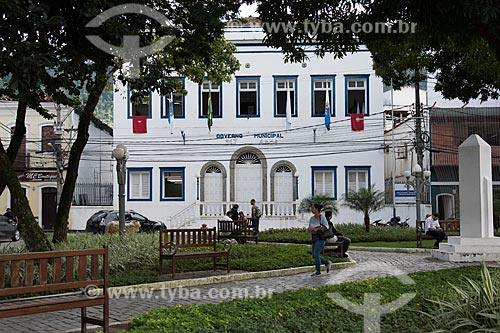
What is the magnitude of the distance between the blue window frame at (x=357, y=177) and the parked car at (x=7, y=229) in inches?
696

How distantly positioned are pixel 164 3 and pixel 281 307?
8.59 m

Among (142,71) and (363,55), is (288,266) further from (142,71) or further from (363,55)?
(363,55)

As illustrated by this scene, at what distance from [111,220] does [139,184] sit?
4.79 metres

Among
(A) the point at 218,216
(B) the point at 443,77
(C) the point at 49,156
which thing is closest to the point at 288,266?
(B) the point at 443,77

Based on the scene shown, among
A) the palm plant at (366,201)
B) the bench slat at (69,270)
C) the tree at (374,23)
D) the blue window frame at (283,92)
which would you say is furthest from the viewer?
the blue window frame at (283,92)

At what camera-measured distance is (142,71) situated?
49.2 feet

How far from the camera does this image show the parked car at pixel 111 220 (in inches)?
1303

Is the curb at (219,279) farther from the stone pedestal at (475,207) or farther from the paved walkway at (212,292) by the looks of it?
the stone pedestal at (475,207)

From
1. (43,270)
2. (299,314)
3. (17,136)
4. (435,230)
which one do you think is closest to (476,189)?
(435,230)

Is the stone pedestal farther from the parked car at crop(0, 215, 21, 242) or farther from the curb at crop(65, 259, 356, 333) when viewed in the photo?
the parked car at crop(0, 215, 21, 242)

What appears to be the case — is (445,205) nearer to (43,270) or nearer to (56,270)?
(56,270)

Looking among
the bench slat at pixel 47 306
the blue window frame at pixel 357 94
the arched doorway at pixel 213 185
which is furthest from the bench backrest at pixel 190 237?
the blue window frame at pixel 357 94

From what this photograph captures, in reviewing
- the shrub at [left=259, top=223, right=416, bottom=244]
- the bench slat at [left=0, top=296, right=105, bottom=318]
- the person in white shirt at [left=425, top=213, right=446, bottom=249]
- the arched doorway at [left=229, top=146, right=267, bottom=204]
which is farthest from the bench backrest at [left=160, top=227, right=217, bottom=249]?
the arched doorway at [left=229, top=146, right=267, bottom=204]

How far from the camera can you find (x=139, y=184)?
124 ft
